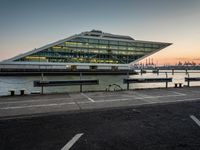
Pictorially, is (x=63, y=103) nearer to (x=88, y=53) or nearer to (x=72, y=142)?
(x=72, y=142)

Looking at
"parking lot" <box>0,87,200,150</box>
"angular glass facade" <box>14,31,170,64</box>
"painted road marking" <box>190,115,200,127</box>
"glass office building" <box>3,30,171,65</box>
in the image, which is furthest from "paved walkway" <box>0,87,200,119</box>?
"angular glass facade" <box>14,31,170,64</box>

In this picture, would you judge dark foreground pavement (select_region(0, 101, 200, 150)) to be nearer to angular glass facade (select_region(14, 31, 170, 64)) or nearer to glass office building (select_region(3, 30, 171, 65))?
glass office building (select_region(3, 30, 171, 65))

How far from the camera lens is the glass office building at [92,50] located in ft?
276

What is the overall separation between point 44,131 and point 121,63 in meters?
97.8

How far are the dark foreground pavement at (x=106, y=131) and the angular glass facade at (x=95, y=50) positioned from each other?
276 feet

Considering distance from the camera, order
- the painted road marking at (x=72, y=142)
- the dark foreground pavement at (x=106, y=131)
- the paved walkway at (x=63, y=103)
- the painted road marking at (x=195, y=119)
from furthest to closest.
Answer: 1. the paved walkway at (x=63, y=103)
2. the painted road marking at (x=195, y=119)
3. the dark foreground pavement at (x=106, y=131)
4. the painted road marking at (x=72, y=142)

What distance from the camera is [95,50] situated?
9538 cm

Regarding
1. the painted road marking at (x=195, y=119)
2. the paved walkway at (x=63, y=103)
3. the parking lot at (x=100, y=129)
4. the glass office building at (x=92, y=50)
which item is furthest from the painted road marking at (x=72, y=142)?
the glass office building at (x=92, y=50)

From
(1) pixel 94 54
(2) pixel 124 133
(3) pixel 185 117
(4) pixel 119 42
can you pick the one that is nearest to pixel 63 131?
(2) pixel 124 133

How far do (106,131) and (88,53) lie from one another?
90.9 metres

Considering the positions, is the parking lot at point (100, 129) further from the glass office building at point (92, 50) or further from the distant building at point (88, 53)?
the glass office building at point (92, 50)

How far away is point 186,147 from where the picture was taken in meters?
3.26

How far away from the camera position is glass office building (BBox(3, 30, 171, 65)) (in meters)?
84.2

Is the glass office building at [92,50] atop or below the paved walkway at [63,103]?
atop
